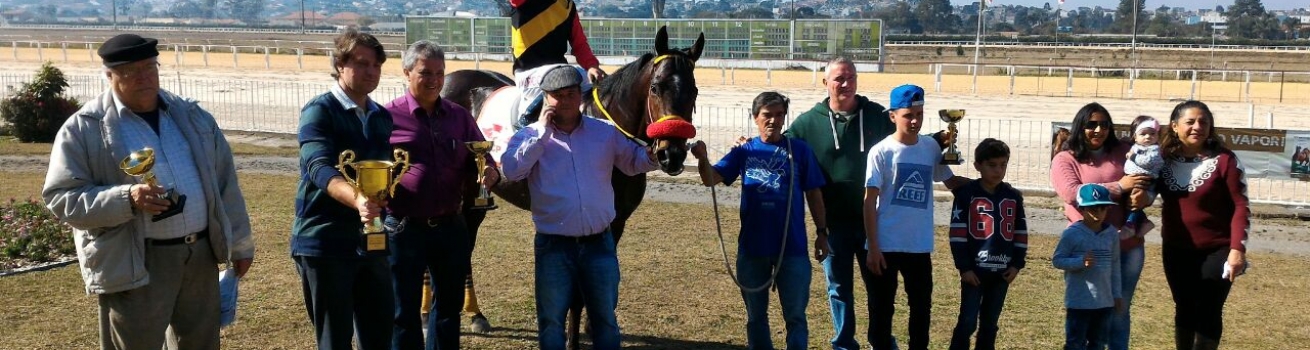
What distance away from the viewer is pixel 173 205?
4.36 metres

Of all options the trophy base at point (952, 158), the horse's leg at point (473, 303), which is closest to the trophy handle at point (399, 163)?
the horse's leg at point (473, 303)

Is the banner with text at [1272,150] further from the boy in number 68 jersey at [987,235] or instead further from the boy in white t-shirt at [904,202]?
the boy in white t-shirt at [904,202]

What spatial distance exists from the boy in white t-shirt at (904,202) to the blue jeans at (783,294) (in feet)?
1.36

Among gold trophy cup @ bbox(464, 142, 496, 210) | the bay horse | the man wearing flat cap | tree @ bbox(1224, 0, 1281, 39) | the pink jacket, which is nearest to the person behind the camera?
the man wearing flat cap

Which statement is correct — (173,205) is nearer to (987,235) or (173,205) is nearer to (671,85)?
(671,85)

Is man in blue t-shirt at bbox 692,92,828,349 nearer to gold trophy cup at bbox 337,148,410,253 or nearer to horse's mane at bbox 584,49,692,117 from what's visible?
horse's mane at bbox 584,49,692,117

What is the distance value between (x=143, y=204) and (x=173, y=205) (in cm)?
11

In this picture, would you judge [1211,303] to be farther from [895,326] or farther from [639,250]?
[639,250]

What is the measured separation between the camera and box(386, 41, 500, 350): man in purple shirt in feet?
17.7

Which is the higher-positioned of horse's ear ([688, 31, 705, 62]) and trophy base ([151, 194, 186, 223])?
horse's ear ([688, 31, 705, 62])

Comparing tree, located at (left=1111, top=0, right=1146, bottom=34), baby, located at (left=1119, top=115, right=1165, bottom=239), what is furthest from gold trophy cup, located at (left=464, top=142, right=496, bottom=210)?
tree, located at (left=1111, top=0, right=1146, bottom=34)

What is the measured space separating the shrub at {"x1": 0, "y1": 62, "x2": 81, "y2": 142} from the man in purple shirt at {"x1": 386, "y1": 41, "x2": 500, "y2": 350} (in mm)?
16215

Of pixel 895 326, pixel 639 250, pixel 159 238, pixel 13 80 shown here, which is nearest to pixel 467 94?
pixel 639 250

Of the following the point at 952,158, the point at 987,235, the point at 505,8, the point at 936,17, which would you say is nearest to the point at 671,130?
the point at 952,158
